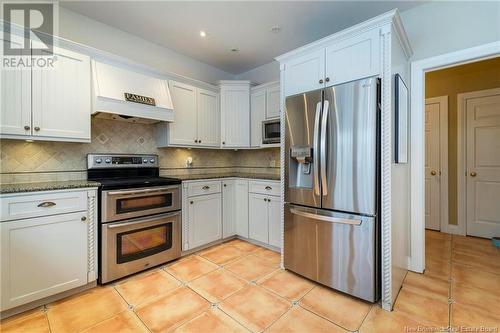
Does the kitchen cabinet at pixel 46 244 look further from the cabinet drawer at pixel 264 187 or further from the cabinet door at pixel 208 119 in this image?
the cabinet drawer at pixel 264 187

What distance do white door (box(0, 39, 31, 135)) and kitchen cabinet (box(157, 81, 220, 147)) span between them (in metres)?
1.31

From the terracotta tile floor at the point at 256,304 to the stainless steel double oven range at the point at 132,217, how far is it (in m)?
0.17

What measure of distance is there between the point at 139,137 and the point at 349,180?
2.52m

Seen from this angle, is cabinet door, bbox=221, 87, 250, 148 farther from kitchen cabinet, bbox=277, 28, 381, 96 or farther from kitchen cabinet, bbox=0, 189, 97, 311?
kitchen cabinet, bbox=0, 189, 97, 311

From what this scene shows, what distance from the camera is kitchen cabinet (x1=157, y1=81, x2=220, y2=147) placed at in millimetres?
2994

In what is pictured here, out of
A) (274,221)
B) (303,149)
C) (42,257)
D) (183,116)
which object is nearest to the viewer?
(42,257)

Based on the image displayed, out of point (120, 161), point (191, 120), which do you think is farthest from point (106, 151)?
point (191, 120)

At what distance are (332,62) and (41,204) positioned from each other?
8.85 ft

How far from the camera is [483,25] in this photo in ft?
6.82

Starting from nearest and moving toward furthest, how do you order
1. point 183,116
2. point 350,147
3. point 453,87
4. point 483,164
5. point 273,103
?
point 350,147
point 183,116
point 273,103
point 483,164
point 453,87

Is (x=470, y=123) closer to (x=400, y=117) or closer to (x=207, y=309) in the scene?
(x=400, y=117)

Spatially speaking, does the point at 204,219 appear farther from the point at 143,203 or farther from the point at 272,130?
the point at 272,130

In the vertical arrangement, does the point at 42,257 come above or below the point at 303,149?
below

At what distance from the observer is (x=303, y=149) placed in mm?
2186
